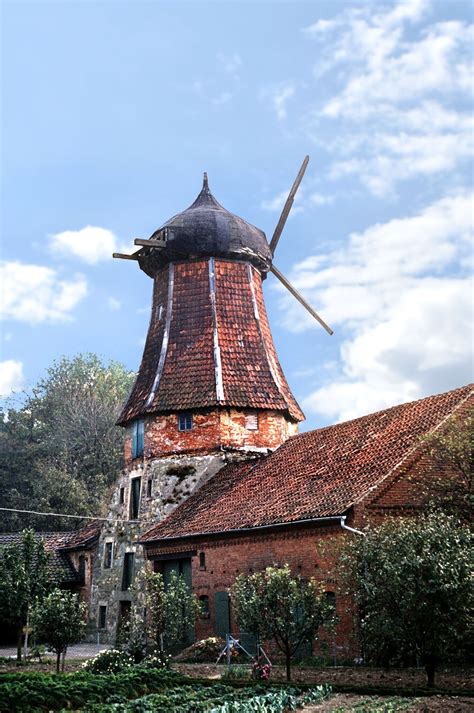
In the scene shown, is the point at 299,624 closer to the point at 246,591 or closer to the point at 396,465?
the point at 246,591

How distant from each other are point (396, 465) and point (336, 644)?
4.67 meters

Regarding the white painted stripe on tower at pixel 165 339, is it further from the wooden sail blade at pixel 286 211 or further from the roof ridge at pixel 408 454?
the roof ridge at pixel 408 454

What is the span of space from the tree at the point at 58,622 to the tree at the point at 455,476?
362 inches

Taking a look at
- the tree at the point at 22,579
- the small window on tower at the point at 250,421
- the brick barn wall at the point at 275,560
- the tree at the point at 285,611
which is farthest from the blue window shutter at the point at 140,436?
the tree at the point at 285,611

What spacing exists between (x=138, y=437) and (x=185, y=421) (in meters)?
2.30

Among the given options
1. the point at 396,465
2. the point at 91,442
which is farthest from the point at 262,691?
the point at 91,442

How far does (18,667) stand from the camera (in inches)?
909

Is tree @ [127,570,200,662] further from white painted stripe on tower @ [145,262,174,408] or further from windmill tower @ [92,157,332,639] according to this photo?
white painted stripe on tower @ [145,262,174,408]

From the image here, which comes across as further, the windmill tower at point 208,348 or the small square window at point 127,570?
the windmill tower at point 208,348

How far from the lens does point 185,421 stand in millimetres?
32281

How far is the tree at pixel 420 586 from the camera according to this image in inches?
592

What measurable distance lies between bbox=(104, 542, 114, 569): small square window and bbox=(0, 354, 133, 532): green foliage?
1498 cm

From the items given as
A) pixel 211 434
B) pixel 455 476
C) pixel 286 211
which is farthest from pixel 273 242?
pixel 455 476

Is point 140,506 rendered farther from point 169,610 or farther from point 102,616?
point 169,610
